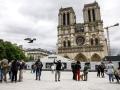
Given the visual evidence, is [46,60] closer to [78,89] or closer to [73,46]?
[73,46]

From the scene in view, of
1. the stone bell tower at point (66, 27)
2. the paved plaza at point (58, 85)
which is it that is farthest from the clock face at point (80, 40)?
the paved plaza at point (58, 85)

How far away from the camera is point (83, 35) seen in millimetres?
80438

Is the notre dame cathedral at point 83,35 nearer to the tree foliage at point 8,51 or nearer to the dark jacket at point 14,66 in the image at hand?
the tree foliage at point 8,51

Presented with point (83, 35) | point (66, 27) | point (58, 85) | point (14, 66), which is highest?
point (66, 27)

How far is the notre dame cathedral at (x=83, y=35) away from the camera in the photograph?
76775mm

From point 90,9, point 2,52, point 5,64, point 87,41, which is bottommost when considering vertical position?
point 5,64

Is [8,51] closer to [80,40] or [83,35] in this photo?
[80,40]

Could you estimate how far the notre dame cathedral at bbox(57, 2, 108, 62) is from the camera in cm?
7678

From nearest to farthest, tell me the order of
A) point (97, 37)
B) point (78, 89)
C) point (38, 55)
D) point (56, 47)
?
point (78, 89) < point (97, 37) < point (56, 47) < point (38, 55)

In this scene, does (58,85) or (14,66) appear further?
(14,66)

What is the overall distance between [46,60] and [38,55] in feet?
336

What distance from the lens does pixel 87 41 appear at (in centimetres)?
7925

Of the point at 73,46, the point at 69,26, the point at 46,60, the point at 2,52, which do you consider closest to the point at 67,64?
the point at 46,60

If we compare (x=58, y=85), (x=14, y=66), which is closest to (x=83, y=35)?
(x=14, y=66)
